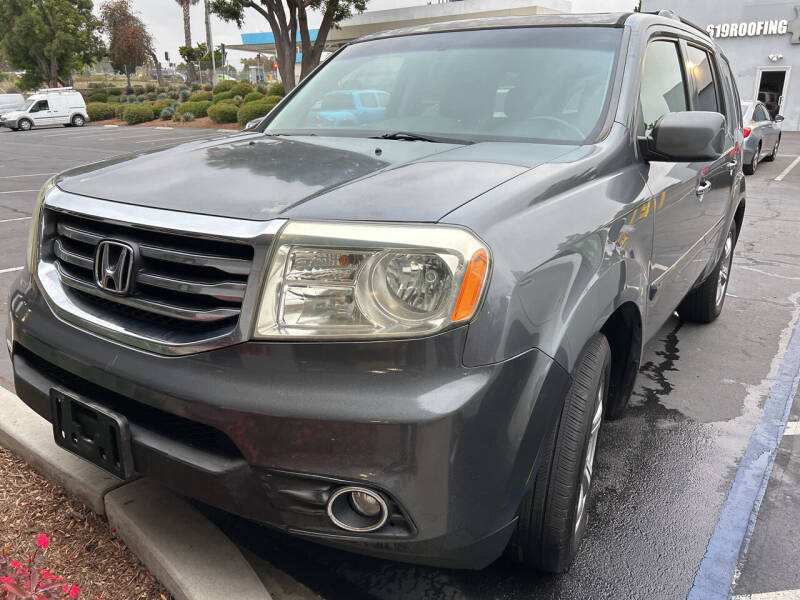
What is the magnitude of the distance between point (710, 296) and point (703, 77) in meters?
1.53

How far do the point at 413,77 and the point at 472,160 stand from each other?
1108 mm

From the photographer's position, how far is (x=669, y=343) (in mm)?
4555

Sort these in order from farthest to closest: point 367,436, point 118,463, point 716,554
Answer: point 716,554
point 118,463
point 367,436

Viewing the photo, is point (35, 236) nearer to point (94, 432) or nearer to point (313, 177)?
point (94, 432)

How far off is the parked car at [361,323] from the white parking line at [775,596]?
54cm

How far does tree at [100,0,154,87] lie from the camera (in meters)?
56.7

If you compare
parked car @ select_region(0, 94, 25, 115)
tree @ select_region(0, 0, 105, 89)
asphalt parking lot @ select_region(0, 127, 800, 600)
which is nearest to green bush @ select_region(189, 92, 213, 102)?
parked car @ select_region(0, 94, 25, 115)

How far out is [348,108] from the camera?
10.6 feet

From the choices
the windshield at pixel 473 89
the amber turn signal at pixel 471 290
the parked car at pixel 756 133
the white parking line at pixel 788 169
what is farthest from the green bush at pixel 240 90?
the amber turn signal at pixel 471 290

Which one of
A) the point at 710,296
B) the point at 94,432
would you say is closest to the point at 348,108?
the point at 94,432

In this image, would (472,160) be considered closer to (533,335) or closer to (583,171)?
(583,171)

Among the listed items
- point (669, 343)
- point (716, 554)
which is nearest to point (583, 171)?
point (716, 554)

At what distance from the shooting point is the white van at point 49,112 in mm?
33719

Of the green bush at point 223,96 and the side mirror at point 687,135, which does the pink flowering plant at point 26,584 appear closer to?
the side mirror at point 687,135
